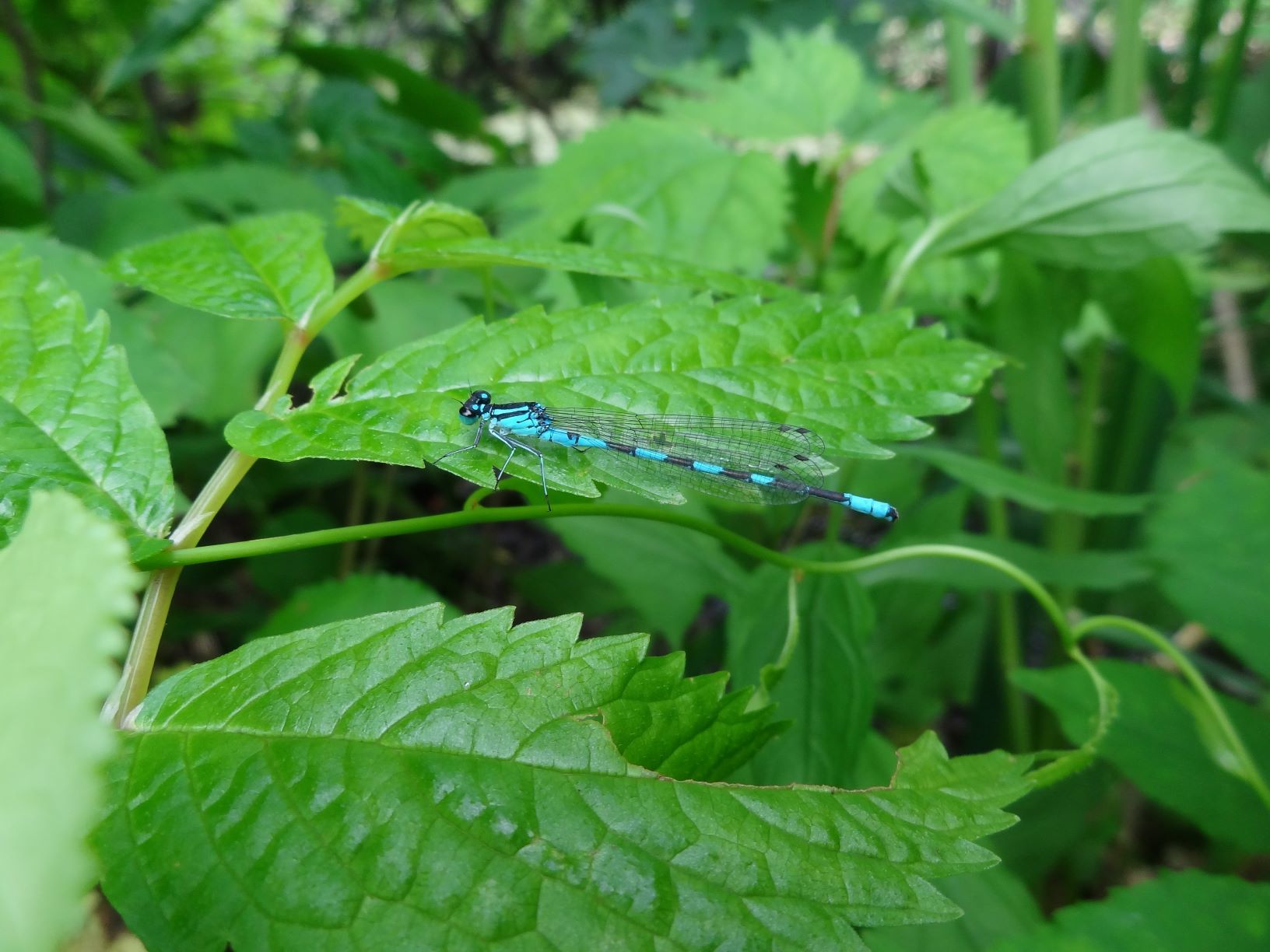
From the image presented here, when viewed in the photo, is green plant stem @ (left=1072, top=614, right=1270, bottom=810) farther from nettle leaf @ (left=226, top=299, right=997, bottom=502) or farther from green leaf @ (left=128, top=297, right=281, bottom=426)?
green leaf @ (left=128, top=297, right=281, bottom=426)

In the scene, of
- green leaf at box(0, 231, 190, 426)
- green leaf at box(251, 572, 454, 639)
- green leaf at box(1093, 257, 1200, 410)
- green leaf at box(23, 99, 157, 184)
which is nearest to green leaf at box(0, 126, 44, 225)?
green leaf at box(23, 99, 157, 184)

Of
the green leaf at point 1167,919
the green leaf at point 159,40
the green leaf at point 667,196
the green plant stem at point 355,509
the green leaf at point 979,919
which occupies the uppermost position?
the green leaf at point 159,40

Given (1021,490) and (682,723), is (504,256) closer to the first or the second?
(682,723)

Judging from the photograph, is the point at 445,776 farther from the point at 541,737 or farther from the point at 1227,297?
the point at 1227,297

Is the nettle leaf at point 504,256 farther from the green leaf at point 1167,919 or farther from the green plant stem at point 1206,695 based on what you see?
the green leaf at point 1167,919

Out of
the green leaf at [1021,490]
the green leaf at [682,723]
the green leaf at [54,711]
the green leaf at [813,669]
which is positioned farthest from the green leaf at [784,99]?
the green leaf at [54,711]

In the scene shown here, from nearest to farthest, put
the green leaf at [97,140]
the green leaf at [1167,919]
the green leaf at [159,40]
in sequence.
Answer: the green leaf at [1167,919] → the green leaf at [97,140] → the green leaf at [159,40]

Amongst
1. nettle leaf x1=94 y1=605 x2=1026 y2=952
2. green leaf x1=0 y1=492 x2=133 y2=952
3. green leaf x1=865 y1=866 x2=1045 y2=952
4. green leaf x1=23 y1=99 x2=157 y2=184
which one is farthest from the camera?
green leaf x1=23 y1=99 x2=157 y2=184
